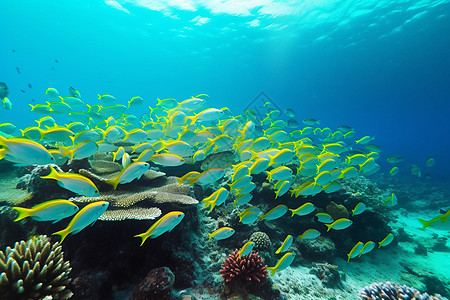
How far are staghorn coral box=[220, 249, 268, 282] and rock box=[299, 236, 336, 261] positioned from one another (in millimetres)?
2591

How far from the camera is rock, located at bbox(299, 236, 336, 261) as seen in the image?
18.6ft

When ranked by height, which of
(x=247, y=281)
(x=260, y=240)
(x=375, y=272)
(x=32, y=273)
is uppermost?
(x=32, y=273)

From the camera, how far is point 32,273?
2369 mm

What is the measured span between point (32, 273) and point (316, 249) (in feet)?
20.5

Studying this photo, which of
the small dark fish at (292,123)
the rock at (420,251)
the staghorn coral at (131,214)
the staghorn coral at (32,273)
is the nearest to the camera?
the staghorn coral at (32,273)

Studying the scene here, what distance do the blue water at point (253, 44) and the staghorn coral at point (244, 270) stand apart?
95.2 feet

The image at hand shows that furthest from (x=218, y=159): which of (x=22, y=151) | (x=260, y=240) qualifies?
(x=22, y=151)

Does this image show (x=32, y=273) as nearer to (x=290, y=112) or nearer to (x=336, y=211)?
(x=336, y=211)

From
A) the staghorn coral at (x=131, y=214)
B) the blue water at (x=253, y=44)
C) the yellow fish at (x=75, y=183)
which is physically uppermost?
the blue water at (x=253, y=44)

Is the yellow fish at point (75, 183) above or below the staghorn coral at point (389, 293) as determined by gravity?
above

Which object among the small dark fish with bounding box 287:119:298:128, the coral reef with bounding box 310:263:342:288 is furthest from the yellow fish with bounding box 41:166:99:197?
the small dark fish with bounding box 287:119:298:128

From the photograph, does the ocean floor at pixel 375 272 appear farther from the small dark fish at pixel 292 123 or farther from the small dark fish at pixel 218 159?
the small dark fish at pixel 292 123

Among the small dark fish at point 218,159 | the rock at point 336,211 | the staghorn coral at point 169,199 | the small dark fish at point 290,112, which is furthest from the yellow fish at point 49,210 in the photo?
the small dark fish at point 290,112

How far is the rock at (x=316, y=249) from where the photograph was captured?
5.66 metres
